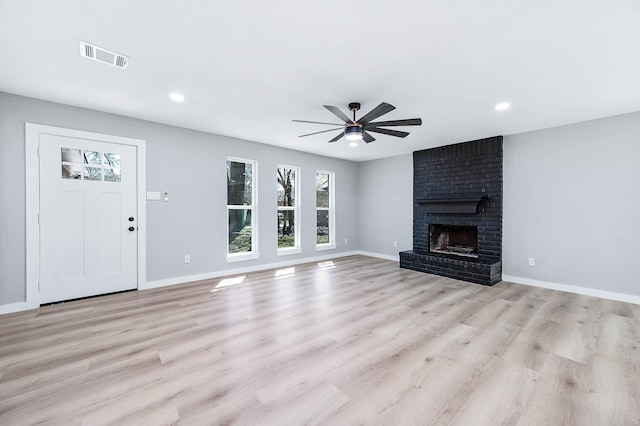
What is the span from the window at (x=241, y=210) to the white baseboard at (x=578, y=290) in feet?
15.0

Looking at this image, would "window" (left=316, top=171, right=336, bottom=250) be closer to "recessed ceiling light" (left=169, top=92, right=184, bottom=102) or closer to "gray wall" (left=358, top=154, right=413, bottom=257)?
"gray wall" (left=358, top=154, right=413, bottom=257)

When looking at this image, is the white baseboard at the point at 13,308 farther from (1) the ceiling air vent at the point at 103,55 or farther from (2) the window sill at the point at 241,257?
(1) the ceiling air vent at the point at 103,55

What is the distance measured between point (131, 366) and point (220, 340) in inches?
25.9

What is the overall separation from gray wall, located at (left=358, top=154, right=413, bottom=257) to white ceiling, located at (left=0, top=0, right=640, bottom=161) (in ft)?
8.37

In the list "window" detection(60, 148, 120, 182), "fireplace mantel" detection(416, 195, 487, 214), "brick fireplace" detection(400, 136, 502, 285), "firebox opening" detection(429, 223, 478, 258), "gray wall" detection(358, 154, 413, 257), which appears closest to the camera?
"window" detection(60, 148, 120, 182)

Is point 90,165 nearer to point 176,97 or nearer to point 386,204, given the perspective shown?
point 176,97

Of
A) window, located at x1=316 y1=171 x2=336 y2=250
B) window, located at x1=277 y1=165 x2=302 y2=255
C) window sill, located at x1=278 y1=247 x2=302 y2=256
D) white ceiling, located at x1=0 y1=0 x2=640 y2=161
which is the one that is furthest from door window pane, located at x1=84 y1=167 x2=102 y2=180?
window, located at x1=316 y1=171 x2=336 y2=250

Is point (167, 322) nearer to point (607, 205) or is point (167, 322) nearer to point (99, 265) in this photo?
point (99, 265)

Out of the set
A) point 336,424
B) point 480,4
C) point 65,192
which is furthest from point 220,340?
point 480,4

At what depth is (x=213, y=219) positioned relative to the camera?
461 cm

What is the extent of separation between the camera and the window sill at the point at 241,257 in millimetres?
4812

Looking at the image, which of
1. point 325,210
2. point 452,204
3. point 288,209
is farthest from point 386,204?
point 288,209

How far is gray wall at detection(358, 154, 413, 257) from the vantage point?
6.04 meters

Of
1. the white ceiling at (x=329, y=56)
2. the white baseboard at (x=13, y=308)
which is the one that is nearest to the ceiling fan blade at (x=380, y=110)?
the white ceiling at (x=329, y=56)
